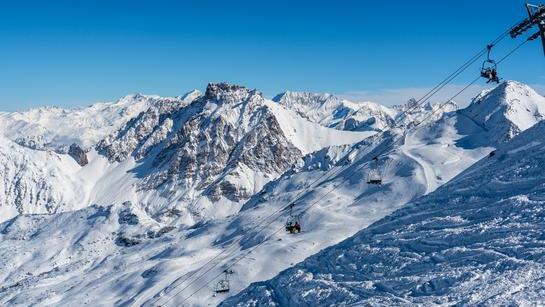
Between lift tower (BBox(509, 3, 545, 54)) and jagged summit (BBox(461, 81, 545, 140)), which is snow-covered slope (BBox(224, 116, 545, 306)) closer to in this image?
lift tower (BBox(509, 3, 545, 54))

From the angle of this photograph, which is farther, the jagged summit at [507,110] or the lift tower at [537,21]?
the jagged summit at [507,110]

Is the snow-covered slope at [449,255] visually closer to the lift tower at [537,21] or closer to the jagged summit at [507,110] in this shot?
the lift tower at [537,21]

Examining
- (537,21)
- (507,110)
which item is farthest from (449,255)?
(507,110)

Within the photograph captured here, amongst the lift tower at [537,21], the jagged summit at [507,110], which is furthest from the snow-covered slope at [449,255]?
the jagged summit at [507,110]

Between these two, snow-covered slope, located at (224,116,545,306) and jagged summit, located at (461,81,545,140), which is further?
jagged summit, located at (461,81,545,140)

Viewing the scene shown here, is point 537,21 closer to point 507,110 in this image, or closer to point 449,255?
point 449,255

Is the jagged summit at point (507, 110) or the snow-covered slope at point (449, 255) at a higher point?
the jagged summit at point (507, 110)

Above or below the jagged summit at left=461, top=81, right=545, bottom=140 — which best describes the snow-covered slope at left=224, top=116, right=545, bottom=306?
below

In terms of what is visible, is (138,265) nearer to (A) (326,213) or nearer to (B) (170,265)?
(B) (170,265)

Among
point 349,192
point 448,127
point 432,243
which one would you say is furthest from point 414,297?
point 448,127

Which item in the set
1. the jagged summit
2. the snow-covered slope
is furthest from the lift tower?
the jagged summit
